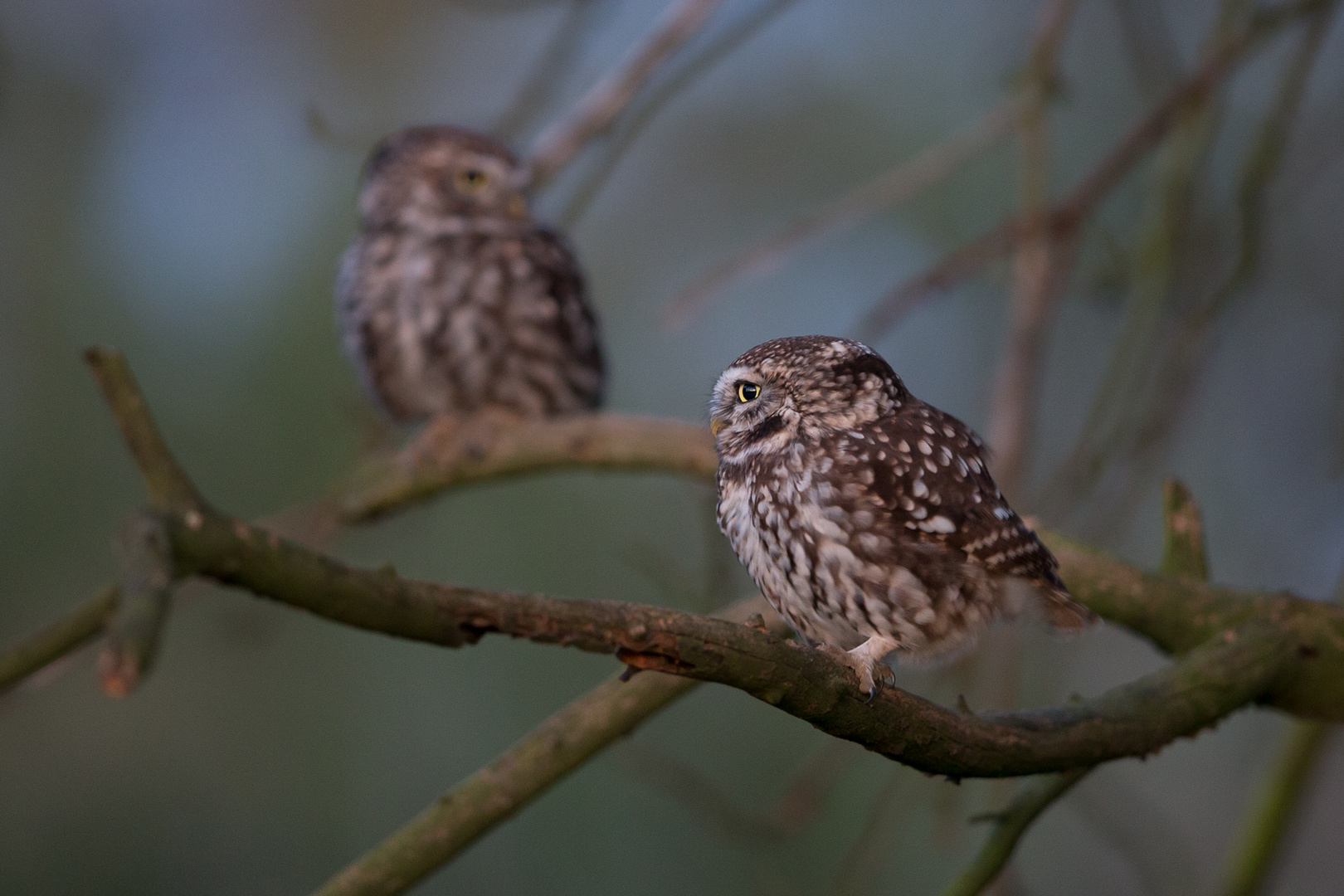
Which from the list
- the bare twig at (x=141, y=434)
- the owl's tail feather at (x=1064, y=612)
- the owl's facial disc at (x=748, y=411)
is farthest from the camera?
the owl's tail feather at (x=1064, y=612)

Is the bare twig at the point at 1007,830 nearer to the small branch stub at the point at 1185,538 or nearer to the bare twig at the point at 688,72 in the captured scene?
the small branch stub at the point at 1185,538

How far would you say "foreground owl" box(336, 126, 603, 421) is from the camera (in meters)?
4.23

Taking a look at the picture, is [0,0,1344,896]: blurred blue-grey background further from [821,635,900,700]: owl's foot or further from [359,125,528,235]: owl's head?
[821,635,900,700]: owl's foot

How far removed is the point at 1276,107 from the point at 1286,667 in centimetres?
153

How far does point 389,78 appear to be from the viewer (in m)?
7.07

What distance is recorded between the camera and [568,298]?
14.4 ft

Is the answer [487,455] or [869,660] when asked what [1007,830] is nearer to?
[869,660]

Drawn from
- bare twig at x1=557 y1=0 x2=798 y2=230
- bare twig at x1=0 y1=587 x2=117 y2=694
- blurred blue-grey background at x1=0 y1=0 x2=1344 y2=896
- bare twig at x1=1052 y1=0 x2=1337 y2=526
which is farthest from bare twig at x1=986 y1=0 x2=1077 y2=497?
bare twig at x1=0 y1=587 x2=117 y2=694

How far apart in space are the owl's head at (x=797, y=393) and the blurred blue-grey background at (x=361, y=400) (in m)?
2.68

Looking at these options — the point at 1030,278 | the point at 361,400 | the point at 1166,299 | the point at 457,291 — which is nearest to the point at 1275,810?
the point at 1166,299

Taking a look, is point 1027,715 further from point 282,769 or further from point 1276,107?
point 282,769

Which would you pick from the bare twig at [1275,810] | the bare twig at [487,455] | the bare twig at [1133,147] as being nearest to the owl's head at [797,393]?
the bare twig at [1133,147]

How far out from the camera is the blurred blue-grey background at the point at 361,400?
560 cm

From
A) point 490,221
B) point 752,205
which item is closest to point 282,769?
point 490,221
